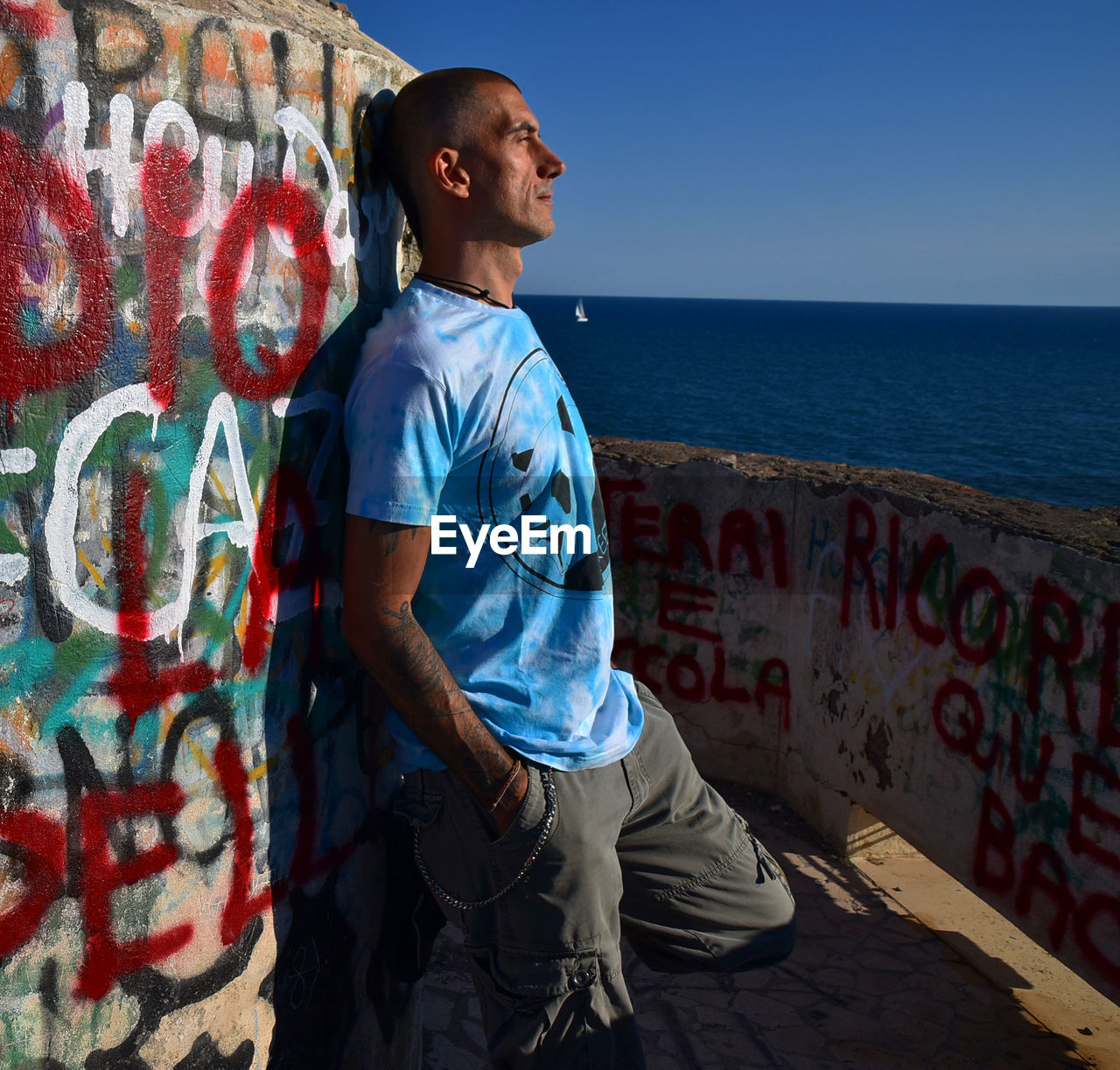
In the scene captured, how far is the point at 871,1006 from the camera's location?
12.5ft

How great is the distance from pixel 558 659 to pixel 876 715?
2802 mm

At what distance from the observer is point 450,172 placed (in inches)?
85.5

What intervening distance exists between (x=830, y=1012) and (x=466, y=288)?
119 inches

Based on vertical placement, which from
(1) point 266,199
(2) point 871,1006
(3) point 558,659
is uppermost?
(1) point 266,199

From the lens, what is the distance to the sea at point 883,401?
4466cm

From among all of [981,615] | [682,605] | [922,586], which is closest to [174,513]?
[981,615]

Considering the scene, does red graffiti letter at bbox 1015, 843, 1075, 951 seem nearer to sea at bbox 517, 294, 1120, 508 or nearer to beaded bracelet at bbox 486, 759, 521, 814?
beaded bracelet at bbox 486, 759, 521, 814

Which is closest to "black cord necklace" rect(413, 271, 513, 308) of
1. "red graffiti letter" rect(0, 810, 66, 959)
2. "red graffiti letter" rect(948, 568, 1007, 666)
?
"red graffiti letter" rect(0, 810, 66, 959)

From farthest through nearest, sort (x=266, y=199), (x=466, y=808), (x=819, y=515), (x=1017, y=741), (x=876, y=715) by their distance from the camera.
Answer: (x=819, y=515) < (x=876, y=715) < (x=1017, y=741) < (x=466, y=808) < (x=266, y=199)

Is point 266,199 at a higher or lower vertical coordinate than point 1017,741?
higher

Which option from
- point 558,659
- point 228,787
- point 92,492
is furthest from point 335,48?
point 228,787

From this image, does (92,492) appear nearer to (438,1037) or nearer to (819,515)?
(438,1037)

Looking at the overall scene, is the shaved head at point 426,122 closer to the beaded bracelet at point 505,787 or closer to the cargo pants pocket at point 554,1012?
the beaded bracelet at point 505,787

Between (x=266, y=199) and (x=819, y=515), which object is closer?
(x=266, y=199)
